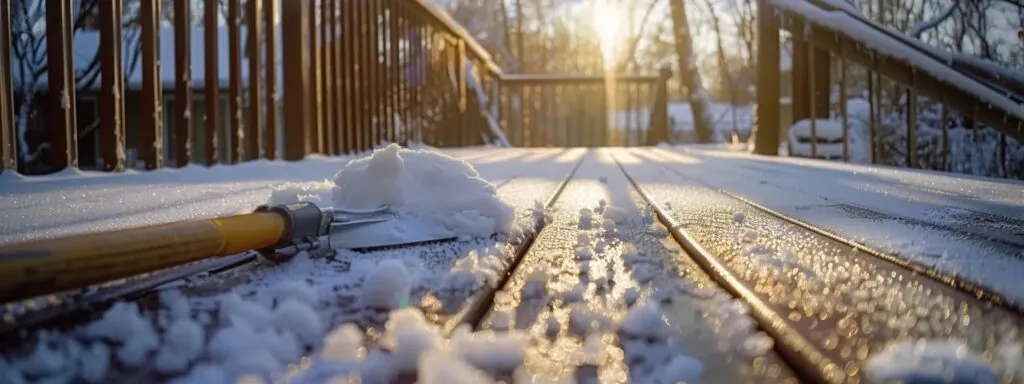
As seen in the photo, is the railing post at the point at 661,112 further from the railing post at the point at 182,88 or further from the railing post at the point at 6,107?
the railing post at the point at 6,107

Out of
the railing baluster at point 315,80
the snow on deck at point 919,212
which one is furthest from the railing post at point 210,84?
the snow on deck at point 919,212

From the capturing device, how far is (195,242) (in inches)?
34.1

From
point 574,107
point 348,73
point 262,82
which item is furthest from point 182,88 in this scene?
point 574,107

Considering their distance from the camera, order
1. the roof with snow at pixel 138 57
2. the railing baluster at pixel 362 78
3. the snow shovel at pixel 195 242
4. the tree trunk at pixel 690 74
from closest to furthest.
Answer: the snow shovel at pixel 195 242, the railing baluster at pixel 362 78, the roof with snow at pixel 138 57, the tree trunk at pixel 690 74

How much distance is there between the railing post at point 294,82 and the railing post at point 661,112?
7423mm

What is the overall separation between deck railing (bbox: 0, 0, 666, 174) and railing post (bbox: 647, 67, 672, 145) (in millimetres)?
2785

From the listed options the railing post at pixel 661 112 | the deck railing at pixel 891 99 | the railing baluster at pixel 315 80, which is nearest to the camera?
the deck railing at pixel 891 99

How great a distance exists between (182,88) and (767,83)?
3.38 meters

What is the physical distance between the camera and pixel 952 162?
441 centimetres

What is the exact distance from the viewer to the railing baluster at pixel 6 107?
2.25 meters

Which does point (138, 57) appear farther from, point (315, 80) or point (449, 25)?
point (315, 80)

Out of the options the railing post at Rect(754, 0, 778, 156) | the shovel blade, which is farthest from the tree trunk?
the shovel blade

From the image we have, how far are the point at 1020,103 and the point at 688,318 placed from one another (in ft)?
11.1

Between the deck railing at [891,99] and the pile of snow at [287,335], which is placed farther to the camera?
the deck railing at [891,99]
